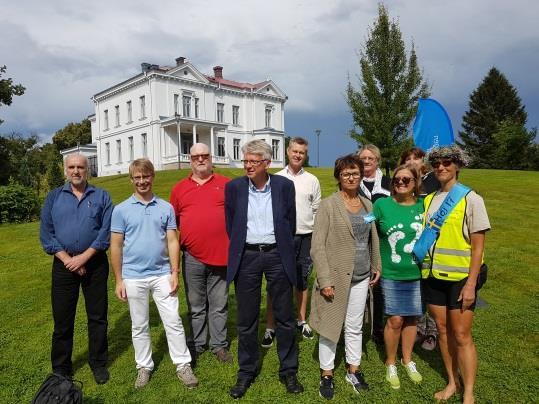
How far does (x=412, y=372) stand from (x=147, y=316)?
2579 millimetres

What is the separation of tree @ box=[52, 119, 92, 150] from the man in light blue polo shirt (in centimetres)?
5921


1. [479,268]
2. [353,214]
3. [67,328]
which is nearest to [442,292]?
[479,268]

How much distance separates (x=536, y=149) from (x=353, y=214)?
38286 millimetres

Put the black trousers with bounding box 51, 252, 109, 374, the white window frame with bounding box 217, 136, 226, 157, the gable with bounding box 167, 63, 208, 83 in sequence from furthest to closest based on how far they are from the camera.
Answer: the white window frame with bounding box 217, 136, 226, 157
the gable with bounding box 167, 63, 208, 83
the black trousers with bounding box 51, 252, 109, 374

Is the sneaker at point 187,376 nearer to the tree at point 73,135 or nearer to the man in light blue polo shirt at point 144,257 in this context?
Answer: the man in light blue polo shirt at point 144,257

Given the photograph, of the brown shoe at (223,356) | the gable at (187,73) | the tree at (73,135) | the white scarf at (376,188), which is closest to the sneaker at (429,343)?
the white scarf at (376,188)

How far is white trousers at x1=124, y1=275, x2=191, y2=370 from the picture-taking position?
11.8 feet

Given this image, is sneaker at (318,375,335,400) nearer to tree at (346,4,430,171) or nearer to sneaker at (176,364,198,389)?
sneaker at (176,364,198,389)

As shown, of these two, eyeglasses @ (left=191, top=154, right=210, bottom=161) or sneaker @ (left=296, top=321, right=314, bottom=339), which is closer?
eyeglasses @ (left=191, top=154, right=210, bottom=161)

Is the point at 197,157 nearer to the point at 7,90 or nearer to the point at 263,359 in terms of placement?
the point at 263,359

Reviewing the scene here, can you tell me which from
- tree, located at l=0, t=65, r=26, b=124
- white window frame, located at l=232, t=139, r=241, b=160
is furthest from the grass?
white window frame, located at l=232, t=139, r=241, b=160

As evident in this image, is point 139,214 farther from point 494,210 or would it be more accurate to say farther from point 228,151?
point 228,151

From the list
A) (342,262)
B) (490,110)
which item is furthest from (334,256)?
(490,110)

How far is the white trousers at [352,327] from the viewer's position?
3490mm
